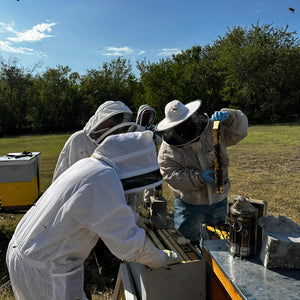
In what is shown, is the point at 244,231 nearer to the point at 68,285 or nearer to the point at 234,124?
the point at 68,285

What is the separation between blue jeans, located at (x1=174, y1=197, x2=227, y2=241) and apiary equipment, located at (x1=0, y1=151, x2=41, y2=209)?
272 cm

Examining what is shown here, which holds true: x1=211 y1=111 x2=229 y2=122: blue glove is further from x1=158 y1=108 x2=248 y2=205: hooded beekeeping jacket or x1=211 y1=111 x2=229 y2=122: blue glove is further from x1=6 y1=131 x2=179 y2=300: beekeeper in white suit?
x1=6 y1=131 x2=179 y2=300: beekeeper in white suit

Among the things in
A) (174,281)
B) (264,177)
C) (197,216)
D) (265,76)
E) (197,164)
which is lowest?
(264,177)

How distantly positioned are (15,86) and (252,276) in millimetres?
37843

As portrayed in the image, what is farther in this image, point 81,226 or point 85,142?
point 85,142

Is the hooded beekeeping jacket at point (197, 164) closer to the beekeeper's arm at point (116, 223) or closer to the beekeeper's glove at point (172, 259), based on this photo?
the beekeeper's glove at point (172, 259)

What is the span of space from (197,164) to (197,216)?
57 centimetres

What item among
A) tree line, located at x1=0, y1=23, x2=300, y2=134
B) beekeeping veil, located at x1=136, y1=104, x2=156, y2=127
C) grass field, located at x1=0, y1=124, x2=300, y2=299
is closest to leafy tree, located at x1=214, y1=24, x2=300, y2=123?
tree line, located at x1=0, y1=23, x2=300, y2=134

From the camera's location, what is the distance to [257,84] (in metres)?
24.6

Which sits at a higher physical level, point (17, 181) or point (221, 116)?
→ point (221, 116)

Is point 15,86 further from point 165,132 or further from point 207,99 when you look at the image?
point 165,132

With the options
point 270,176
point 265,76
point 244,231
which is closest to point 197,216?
point 244,231

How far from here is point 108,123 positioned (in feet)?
11.8

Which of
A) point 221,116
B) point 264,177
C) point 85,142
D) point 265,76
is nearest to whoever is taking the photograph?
point 221,116
